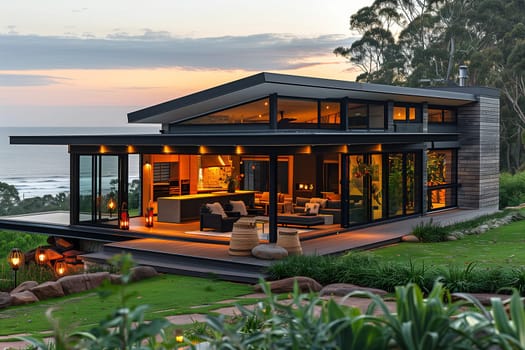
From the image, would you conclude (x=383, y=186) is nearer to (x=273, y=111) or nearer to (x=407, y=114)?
(x=407, y=114)

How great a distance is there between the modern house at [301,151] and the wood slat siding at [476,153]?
0.11ft

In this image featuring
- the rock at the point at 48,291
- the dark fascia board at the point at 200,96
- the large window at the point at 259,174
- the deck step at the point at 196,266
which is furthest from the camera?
the large window at the point at 259,174

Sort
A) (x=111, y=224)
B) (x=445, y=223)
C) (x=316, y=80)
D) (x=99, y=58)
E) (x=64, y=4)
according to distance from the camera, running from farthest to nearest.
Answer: (x=99, y=58) < (x=64, y=4) < (x=445, y=223) < (x=111, y=224) < (x=316, y=80)

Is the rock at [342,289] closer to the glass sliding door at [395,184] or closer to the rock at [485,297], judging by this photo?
the rock at [485,297]

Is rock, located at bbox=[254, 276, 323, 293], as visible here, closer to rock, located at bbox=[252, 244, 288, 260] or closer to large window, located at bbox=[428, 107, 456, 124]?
rock, located at bbox=[252, 244, 288, 260]

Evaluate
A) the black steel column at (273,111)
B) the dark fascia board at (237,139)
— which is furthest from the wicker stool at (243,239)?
the black steel column at (273,111)

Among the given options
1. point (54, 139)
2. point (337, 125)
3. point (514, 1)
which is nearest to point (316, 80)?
point (337, 125)

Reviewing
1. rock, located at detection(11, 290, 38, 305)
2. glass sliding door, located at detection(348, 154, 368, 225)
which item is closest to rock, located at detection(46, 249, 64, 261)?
rock, located at detection(11, 290, 38, 305)

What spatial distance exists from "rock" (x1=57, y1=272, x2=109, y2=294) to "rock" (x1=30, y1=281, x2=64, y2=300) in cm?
12

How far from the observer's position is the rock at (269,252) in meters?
13.8

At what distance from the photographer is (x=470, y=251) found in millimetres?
15523

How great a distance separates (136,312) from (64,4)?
3918 cm

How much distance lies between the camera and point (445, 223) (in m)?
20.0

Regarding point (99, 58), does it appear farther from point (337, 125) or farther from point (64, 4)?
point (337, 125)
